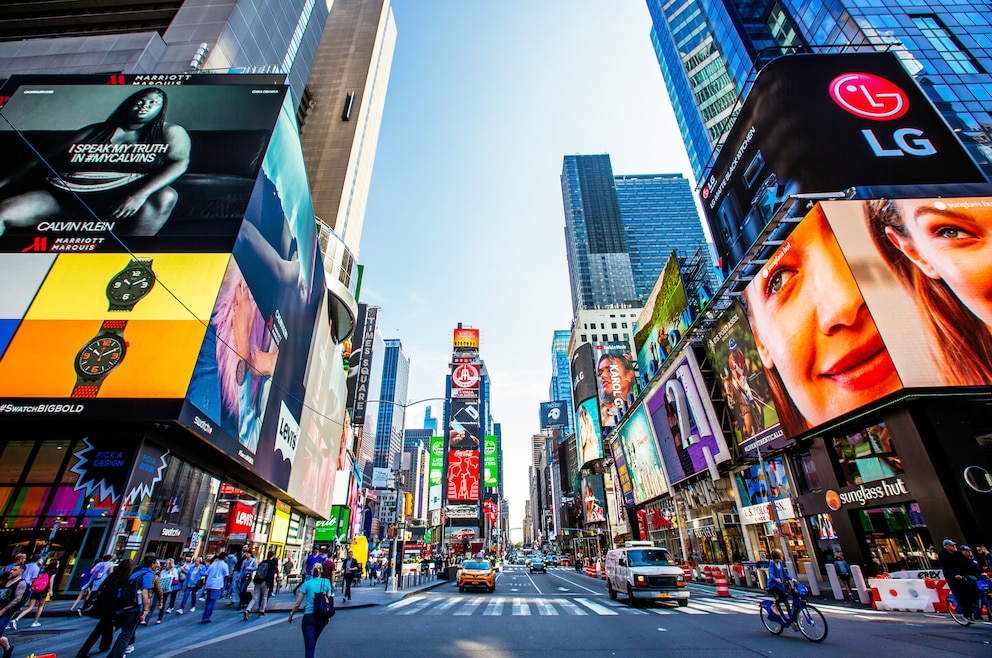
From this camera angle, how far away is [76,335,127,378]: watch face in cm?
1794

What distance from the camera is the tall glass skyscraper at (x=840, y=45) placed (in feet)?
124

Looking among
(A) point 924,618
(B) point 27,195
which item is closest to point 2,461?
(B) point 27,195

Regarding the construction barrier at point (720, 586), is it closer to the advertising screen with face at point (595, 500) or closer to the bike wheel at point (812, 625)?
the bike wheel at point (812, 625)

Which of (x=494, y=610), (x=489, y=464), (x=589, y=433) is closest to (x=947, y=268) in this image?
(x=494, y=610)

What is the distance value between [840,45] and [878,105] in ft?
24.9

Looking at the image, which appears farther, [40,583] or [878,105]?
[878,105]

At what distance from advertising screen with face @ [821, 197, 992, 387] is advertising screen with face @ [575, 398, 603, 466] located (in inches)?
2600

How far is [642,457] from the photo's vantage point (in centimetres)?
4869

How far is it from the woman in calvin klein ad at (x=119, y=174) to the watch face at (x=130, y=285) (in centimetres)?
252

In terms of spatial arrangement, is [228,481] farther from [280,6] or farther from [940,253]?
[280,6]

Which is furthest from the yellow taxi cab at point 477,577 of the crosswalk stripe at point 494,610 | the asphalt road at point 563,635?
the asphalt road at point 563,635

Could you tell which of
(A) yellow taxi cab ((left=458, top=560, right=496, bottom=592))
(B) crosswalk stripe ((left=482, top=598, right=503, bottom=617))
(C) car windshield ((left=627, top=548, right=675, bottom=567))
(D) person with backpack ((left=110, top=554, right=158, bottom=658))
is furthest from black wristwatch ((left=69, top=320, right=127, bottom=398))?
(C) car windshield ((left=627, top=548, right=675, bottom=567))

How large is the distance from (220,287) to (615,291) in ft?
441

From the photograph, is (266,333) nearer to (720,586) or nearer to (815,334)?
(720,586)
